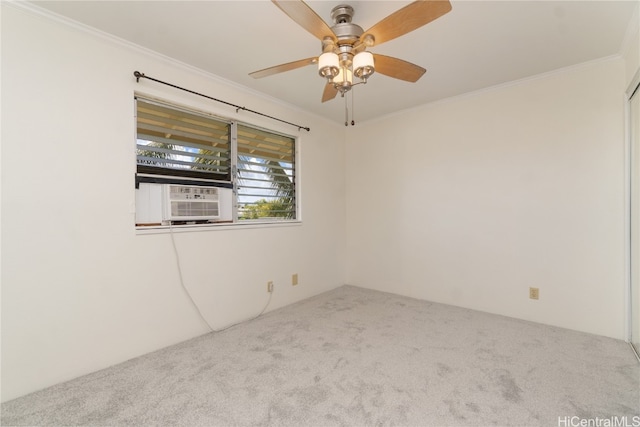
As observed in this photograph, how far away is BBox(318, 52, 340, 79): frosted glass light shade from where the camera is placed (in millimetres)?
1545

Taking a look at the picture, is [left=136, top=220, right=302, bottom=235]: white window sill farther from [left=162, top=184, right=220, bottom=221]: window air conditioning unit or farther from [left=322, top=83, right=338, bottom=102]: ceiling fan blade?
[left=322, top=83, right=338, bottom=102]: ceiling fan blade

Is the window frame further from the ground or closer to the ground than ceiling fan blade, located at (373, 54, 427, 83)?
closer to the ground

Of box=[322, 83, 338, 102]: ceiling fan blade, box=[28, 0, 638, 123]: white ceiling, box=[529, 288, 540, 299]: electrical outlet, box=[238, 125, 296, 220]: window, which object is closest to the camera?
box=[28, 0, 638, 123]: white ceiling

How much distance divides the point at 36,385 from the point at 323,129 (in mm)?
3507

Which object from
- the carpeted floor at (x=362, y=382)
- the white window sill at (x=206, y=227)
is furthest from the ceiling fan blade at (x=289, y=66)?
the carpeted floor at (x=362, y=382)

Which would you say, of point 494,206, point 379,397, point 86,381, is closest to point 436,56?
point 494,206

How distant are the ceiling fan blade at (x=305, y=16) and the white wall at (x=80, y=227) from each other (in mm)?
1496

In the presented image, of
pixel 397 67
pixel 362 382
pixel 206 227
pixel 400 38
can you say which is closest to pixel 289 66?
pixel 397 67

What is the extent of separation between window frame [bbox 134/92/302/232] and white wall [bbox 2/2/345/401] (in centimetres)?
7

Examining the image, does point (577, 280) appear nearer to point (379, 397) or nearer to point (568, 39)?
point (568, 39)

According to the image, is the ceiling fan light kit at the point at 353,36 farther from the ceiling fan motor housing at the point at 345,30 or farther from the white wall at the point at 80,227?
the white wall at the point at 80,227

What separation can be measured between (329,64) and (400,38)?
0.90 m

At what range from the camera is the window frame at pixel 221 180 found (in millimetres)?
2277

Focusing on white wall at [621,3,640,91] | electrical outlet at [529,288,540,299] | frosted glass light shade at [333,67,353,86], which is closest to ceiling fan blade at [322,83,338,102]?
frosted glass light shade at [333,67,353,86]
